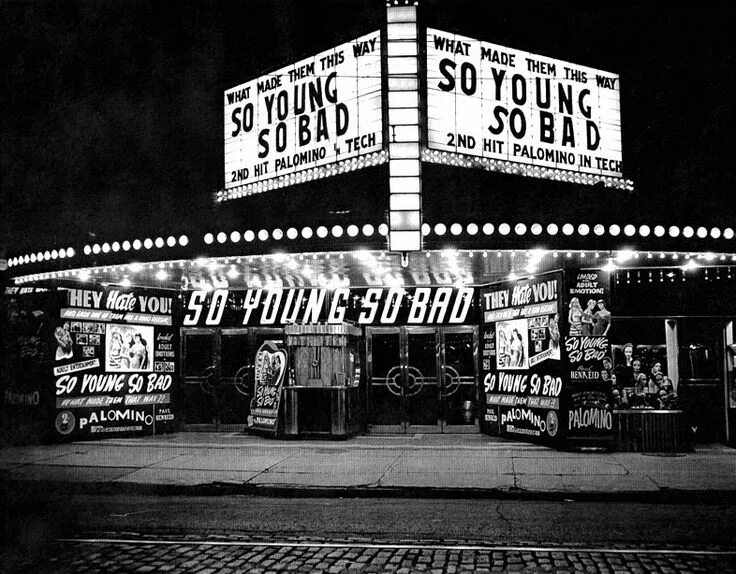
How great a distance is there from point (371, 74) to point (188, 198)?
25.9 feet

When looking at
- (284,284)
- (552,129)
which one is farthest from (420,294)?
(552,129)

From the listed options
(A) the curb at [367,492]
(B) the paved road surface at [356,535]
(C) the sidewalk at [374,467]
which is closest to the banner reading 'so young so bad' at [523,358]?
(C) the sidewalk at [374,467]

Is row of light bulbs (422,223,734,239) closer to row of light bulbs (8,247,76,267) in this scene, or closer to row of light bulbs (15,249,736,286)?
row of light bulbs (15,249,736,286)

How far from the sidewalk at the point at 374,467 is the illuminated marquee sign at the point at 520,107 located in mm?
5401

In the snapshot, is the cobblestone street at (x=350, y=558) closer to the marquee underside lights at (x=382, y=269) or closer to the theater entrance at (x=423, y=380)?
the marquee underside lights at (x=382, y=269)

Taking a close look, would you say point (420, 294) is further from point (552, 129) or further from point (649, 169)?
point (649, 169)

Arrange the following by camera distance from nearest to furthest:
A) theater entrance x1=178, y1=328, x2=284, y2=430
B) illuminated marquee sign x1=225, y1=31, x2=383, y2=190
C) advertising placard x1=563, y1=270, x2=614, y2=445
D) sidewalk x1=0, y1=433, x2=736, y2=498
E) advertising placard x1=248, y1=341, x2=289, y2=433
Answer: sidewalk x1=0, y1=433, x2=736, y2=498
advertising placard x1=563, y1=270, x2=614, y2=445
illuminated marquee sign x1=225, y1=31, x2=383, y2=190
advertising placard x1=248, y1=341, x2=289, y2=433
theater entrance x1=178, y1=328, x2=284, y2=430

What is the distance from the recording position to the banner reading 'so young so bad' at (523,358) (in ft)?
42.4

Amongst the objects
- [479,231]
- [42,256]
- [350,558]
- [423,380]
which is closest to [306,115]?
[479,231]

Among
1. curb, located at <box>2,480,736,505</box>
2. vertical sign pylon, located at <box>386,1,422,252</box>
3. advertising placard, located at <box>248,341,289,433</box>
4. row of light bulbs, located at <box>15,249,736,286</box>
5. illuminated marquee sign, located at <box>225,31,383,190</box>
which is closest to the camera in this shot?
curb, located at <box>2,480,736,505</box>

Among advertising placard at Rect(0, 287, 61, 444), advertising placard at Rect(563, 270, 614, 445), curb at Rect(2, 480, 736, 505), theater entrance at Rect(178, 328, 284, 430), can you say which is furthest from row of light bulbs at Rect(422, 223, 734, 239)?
advertising placard at Rect(0, 287, 61, 444)

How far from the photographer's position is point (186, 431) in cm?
1574

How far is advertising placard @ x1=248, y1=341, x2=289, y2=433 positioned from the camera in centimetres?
1446

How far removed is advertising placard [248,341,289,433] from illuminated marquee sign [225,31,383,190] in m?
3.58
